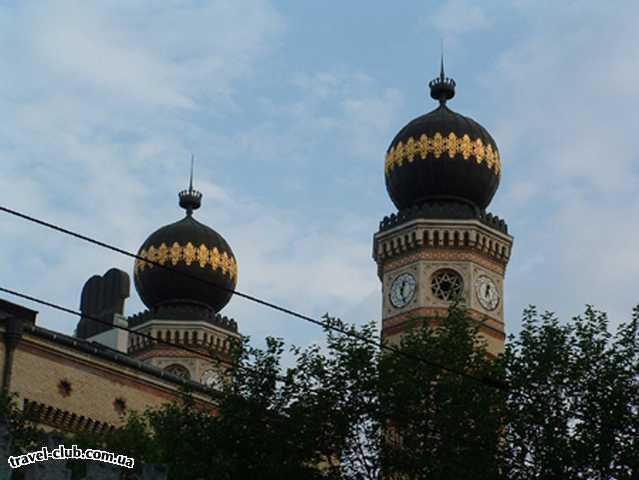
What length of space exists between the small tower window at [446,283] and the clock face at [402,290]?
607mm

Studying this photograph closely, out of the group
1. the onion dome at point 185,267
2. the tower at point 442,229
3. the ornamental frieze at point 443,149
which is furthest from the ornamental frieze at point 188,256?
the ornamental frieze at point 443,149

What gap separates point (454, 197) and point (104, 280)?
10.6m

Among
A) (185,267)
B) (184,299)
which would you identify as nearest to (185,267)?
(185,267)

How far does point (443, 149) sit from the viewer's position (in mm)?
48500

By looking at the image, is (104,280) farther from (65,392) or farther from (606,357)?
(606,357)

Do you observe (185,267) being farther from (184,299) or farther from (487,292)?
(487,292)

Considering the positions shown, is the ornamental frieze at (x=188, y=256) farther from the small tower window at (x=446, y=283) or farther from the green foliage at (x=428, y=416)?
the green foliage at (x=428, y=416)

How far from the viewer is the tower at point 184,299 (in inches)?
2153

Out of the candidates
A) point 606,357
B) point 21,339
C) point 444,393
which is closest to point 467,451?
point 444,393

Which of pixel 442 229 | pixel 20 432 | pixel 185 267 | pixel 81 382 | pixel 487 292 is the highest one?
pixel 185 267

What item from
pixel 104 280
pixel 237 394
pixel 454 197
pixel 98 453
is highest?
pixel 454 197

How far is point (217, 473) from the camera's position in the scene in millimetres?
27062

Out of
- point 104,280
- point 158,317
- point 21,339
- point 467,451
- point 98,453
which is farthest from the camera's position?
point 158,317

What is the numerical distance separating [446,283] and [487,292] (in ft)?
4.21
